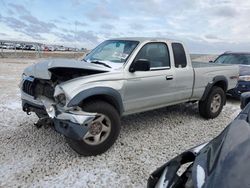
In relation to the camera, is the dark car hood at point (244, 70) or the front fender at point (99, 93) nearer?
the front fender at point (99, 93)

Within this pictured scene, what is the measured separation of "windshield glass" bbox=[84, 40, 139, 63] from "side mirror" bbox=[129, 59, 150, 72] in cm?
23

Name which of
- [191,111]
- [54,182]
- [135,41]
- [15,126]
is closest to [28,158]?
[54,182]

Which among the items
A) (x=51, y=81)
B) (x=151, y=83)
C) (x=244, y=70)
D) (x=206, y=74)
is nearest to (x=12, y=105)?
(x=51, y=81)

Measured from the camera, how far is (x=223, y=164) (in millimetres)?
1809

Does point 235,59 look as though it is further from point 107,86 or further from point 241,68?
point 107,86

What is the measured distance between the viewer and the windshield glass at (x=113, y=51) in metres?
5.20

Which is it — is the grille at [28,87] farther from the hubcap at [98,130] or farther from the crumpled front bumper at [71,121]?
the hubcap at [98,130]

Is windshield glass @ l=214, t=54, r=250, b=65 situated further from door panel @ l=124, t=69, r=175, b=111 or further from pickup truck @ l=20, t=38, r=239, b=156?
door panel @ l=124, t=69, r=175, b=111

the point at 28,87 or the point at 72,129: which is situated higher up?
the point at 28,87

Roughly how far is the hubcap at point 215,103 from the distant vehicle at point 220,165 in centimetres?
440

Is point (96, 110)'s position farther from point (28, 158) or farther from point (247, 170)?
point (247, 170)

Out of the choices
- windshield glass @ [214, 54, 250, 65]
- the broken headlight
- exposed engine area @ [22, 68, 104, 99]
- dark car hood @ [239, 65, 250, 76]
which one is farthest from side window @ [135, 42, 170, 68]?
windshield glass @ [214, 54, 250, 65]

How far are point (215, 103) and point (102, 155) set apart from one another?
358 cm

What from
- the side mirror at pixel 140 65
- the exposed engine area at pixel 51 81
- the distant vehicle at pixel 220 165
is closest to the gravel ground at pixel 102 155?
the exposed engine area at pixel 51 81
